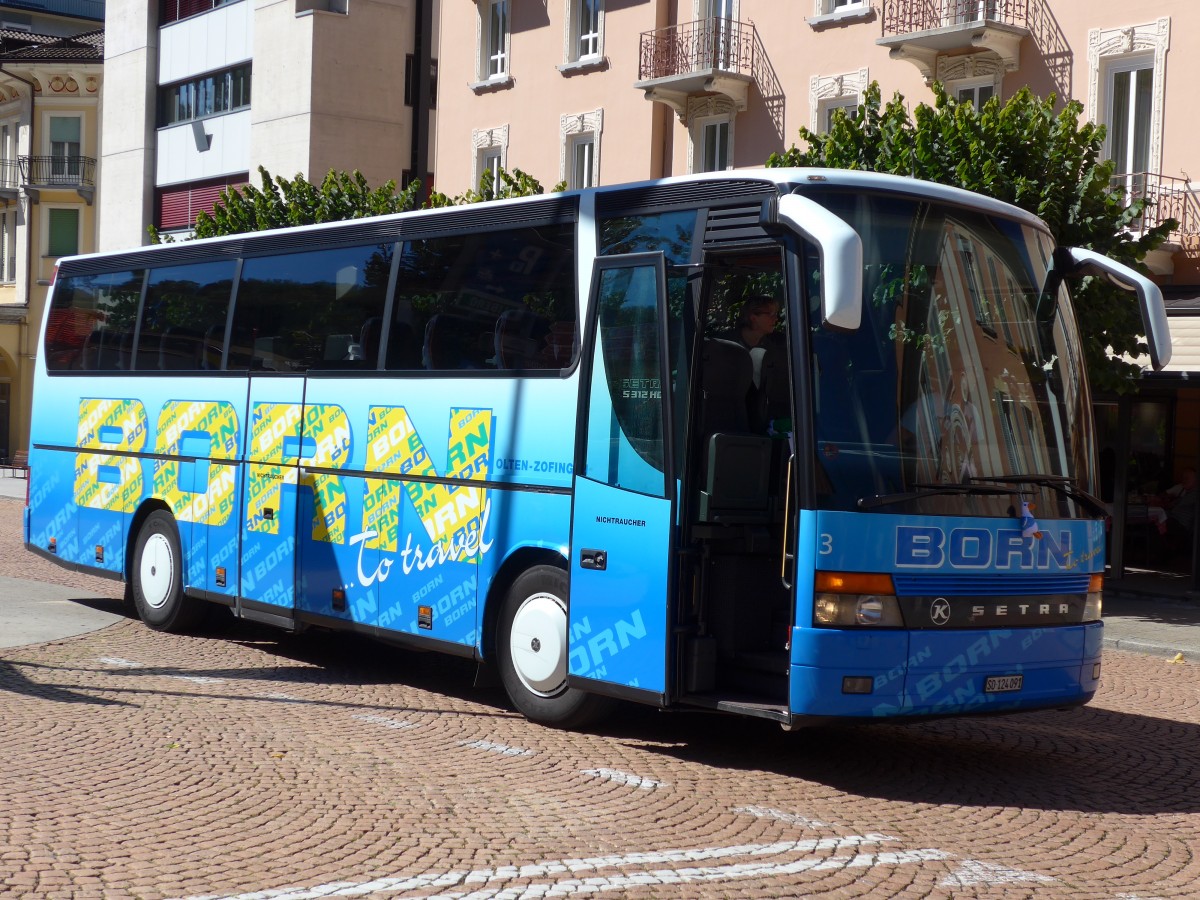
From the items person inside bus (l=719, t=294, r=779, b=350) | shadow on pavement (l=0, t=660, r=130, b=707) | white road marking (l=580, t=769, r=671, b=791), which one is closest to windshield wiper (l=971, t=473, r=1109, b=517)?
person inside bus (l=719, t=294, r=779, b=350)

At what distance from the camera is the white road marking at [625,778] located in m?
7.83

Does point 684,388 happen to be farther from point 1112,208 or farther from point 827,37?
point 827,37

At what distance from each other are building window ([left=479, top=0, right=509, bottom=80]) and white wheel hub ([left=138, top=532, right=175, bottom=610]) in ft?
72.4

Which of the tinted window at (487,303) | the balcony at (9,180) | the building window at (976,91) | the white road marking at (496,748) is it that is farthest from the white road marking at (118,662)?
the balcony at (9,180)

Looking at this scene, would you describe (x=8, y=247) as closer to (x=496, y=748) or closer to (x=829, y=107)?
(x=829, y=107)

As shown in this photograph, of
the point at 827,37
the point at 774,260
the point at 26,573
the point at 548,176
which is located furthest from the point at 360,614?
the point at 548,176

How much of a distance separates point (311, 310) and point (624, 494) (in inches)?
156

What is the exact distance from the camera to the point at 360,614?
35.6 ft

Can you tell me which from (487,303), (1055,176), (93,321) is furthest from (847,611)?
(1055,176)

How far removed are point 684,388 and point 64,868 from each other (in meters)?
3.92

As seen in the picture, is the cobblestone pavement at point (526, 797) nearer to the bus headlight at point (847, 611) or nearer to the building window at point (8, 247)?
the bus headlight at point (847, 611)

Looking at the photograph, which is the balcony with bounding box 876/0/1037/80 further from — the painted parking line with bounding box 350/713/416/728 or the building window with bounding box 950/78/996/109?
the painted parking line with bounding box 350/713/416/728

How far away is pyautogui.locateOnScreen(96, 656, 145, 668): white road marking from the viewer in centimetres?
1121

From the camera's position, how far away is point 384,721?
9375mm
